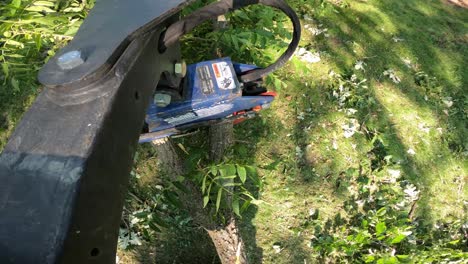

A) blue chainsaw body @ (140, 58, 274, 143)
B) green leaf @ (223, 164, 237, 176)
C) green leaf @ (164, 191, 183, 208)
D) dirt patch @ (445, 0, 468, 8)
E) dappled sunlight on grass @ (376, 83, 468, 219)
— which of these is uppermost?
blue chainsaw body @ (140, 58, 274, 143)

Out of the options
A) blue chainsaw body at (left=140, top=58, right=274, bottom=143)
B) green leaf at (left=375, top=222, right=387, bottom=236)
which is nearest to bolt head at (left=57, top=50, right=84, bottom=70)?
blue chainsaw body at (left=140, top=58, right=274, bottom=143)

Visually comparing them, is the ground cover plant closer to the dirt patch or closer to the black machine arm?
the black machine arm

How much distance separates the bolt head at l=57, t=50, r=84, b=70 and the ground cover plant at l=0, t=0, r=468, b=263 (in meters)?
1.19

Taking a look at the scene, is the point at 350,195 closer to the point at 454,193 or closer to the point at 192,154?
the point at 454,193

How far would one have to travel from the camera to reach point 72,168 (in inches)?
26.4

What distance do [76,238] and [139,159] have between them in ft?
9.17

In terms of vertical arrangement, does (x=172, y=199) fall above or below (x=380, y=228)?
above

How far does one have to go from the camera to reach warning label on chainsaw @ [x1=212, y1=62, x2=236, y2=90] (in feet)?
5.43

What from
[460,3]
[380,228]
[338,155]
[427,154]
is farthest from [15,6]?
[460,3]

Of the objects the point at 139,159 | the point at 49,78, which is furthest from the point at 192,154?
the point at 139,159

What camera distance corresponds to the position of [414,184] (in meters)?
3.63

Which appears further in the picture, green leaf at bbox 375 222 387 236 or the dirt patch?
the dirt patch

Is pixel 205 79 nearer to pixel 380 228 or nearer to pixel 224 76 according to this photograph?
pixel 224 76

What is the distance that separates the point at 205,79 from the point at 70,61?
0.92 m
